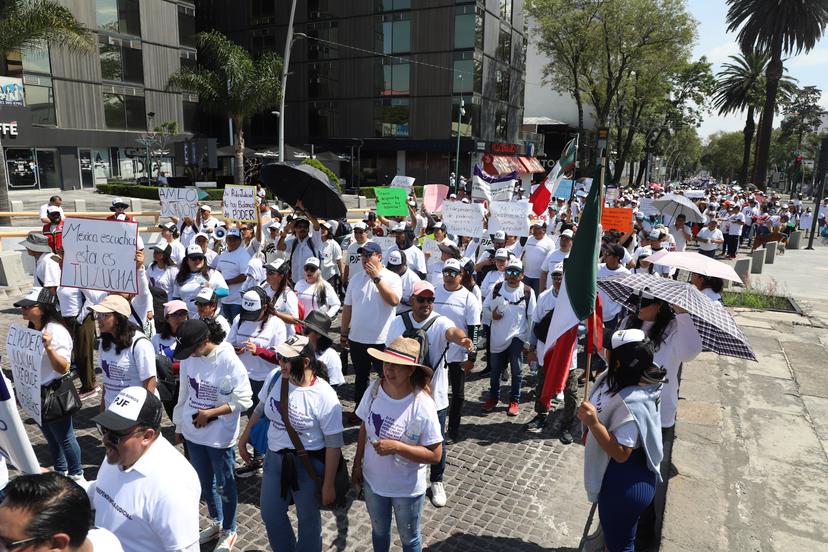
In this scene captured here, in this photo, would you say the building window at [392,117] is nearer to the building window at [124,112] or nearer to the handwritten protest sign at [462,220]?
the building window at [124,112]

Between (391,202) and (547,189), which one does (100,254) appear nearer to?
(391,202)

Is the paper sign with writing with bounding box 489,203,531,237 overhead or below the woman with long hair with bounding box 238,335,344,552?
overhead

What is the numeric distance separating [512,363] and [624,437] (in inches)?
126

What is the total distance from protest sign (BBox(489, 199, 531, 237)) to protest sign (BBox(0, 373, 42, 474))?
833 centimetres

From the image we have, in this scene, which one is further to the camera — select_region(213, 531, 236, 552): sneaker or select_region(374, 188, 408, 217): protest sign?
select_region(374, 188, 408, 217): protest sign

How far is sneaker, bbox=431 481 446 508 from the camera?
15.8ft

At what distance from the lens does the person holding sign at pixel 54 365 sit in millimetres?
4352

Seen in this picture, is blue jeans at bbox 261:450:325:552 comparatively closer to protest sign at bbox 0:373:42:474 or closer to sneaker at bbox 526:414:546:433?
protest sign at bbox 0:373:42:474

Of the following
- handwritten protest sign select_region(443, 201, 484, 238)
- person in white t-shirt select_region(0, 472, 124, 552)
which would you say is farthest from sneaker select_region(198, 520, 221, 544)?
handwritten protest sign select_region(443, 201, 484, 238)

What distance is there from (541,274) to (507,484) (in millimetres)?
4836

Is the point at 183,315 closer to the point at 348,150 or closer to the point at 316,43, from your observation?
the point at 348,150

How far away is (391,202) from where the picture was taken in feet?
38.3

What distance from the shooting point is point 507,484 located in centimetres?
520

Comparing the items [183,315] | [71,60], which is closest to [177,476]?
[183,315]
